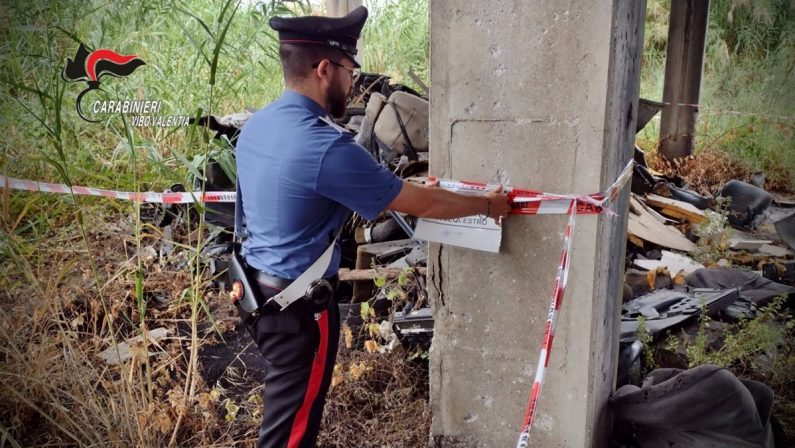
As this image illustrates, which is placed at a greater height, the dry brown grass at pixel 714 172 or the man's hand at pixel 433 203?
the man's hand at pixel 433 203

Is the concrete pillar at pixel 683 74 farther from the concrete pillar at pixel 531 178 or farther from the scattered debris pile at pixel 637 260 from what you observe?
the concrete pillar at pixel 531 178

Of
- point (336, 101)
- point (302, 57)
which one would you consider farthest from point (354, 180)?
point (302, 57)

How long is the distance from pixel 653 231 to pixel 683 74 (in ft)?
15.5

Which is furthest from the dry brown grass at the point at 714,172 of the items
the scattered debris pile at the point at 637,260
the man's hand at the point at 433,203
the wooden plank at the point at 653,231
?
the man's hand at the point at 433,203

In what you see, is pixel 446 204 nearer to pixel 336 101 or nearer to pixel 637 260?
pixel 336 101

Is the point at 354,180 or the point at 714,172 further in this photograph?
the point at 714,172

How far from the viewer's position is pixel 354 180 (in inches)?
77.4

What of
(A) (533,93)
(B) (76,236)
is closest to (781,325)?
(A) (533,93)

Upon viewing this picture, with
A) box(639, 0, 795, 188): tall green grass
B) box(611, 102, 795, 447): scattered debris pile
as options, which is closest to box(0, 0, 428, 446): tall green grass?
box(611, 102, 795, 447): scattered debris pile

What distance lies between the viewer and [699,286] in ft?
13.5

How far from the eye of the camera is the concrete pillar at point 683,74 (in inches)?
340

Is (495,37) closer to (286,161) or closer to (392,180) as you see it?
(392,180)

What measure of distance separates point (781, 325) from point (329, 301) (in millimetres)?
2746

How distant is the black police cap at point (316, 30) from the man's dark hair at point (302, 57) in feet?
0.06
